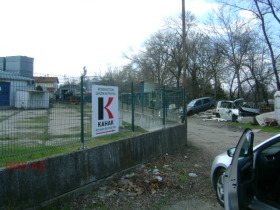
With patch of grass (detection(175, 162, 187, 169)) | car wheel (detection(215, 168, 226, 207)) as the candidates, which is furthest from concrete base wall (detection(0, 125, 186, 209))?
car wheel (detection(215, 168, 226, 207))

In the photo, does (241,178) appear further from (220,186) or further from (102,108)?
(102,108)

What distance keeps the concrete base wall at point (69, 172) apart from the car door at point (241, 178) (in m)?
2.79

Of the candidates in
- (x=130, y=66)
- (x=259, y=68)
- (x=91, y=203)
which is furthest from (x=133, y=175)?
(x=130, y=66)

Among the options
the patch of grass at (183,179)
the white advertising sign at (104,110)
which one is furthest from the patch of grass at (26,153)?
the patch of grass at (183,179)

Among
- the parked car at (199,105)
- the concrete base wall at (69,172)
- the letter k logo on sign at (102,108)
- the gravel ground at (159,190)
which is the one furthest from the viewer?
the parked car at (199,105)

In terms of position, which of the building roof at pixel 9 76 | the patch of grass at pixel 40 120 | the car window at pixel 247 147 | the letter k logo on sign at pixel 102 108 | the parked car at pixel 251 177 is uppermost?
the building roof at pixel 9 76

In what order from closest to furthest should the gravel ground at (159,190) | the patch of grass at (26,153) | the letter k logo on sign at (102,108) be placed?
the patch of grass at (26,153), the gravel ground at (159,190), the letter k logo on sign at (102,108)

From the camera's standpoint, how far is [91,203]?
461 cm

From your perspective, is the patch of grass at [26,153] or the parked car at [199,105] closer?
the patch of grass at [26,153]

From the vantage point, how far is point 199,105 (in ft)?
91.9

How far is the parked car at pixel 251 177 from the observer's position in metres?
2.97

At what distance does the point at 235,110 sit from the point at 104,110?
16431 millimetres

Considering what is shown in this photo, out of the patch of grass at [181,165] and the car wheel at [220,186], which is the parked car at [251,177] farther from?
the patch of grass at [181,165]

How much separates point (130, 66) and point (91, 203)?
146ft
